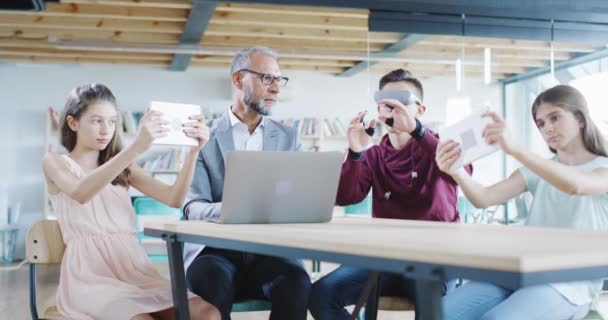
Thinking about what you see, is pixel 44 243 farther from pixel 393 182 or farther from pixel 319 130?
pixel 319 130

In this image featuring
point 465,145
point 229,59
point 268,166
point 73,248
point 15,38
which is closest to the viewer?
point 268,166

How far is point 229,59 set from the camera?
8.35 meters

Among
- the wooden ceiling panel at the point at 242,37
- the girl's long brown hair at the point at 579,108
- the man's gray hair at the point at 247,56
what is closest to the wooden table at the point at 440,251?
the girl's long brown hair at the point at 579,108

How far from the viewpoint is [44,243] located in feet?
6.88

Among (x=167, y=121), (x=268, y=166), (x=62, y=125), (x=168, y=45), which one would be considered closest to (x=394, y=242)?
(x=268, y=166)

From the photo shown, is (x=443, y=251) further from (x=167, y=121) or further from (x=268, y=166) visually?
(x=167, y=121)

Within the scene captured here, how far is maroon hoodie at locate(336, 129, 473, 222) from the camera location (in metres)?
2.51

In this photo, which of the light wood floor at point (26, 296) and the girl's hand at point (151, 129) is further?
the light wood floor at point (26, 296)

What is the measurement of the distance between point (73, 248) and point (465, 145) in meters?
1.26

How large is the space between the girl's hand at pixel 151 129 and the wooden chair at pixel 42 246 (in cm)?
48

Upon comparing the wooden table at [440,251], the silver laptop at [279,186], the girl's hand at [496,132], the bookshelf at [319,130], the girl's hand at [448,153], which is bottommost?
the wooden table at [440,251]

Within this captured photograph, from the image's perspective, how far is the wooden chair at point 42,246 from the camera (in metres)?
2.08

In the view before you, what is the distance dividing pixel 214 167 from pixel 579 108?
126 cm

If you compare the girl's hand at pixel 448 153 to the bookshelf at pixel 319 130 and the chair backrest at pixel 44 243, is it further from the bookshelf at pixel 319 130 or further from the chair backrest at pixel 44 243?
the bookshelf at pixel 319 130
